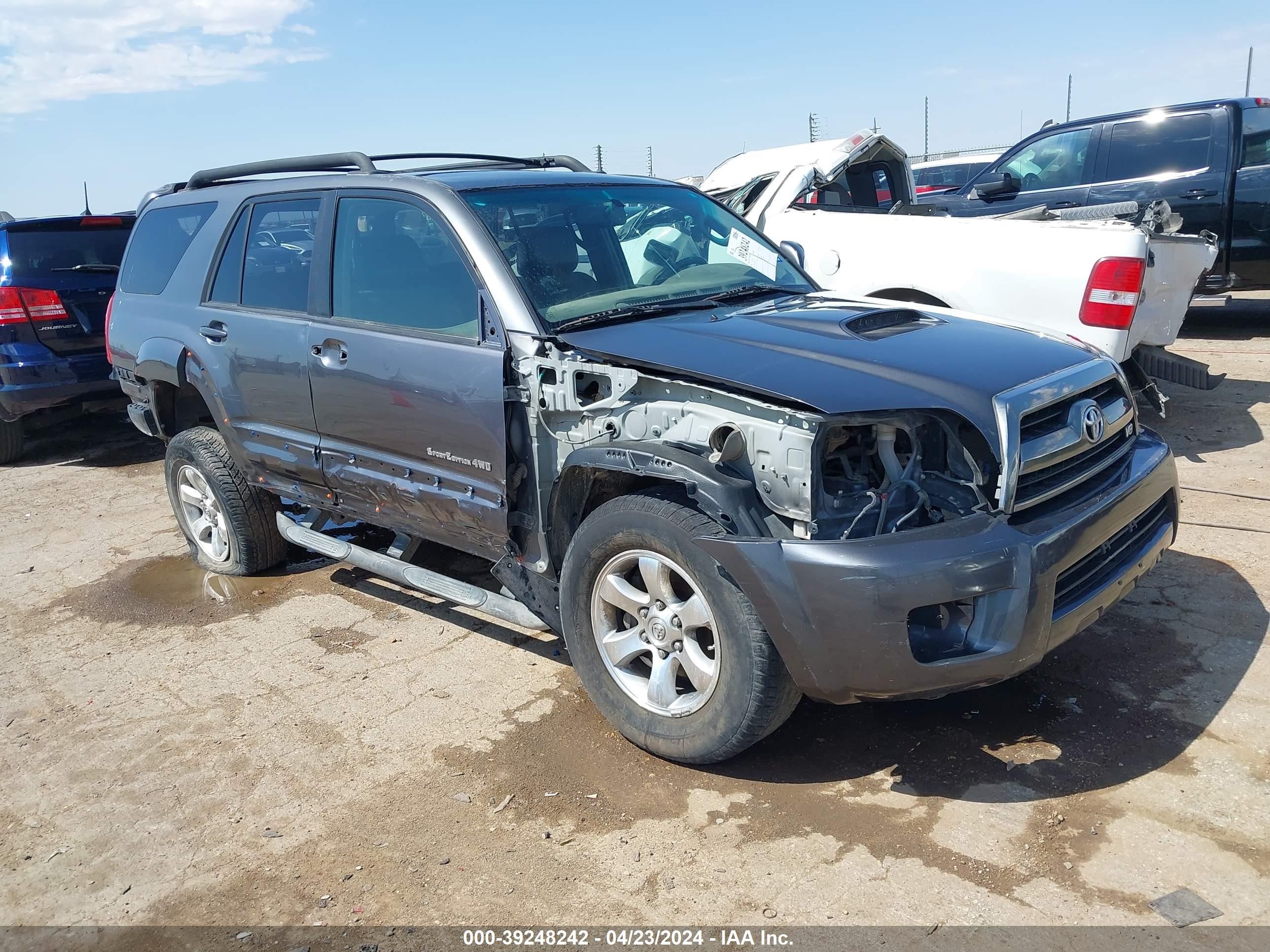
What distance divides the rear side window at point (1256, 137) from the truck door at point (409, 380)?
320 inches

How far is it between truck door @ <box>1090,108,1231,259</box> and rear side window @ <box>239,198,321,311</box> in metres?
7.21

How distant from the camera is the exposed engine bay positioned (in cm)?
286

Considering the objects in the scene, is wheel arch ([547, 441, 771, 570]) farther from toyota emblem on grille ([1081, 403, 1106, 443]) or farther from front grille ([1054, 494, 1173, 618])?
toyota emblem on grille ([1081, 403, 1106, 443])

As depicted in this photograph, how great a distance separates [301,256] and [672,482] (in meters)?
2.19

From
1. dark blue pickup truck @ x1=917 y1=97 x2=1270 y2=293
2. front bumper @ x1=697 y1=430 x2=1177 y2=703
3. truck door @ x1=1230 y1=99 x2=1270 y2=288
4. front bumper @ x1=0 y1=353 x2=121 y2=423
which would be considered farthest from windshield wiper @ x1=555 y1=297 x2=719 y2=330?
truck door @ x1=1230 y1=99 x2=1270 y2=288

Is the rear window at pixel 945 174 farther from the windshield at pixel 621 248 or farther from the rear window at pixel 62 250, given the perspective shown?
the windshield at pixel 621 248

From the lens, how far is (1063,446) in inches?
122

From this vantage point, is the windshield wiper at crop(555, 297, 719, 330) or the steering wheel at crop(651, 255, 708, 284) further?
the steering wheel at crop(651, 255, 708, 284)

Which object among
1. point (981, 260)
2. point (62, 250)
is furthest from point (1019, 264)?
point (62, 250)

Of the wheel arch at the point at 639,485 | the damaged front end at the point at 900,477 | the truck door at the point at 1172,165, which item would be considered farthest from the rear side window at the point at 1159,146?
the wheel arch at the point at 639,485

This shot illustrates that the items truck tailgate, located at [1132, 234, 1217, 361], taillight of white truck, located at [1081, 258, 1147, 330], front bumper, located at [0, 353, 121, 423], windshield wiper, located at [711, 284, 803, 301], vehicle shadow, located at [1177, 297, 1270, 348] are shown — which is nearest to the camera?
windshield wiper, located at [711, 284, 803, 301]

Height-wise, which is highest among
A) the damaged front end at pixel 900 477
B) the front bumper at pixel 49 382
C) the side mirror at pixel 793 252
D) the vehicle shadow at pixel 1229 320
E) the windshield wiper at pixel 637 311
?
the side mirror at pixel 793 252

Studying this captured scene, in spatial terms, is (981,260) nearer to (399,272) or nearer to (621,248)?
(621,248)

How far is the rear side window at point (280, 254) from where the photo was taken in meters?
4.36
